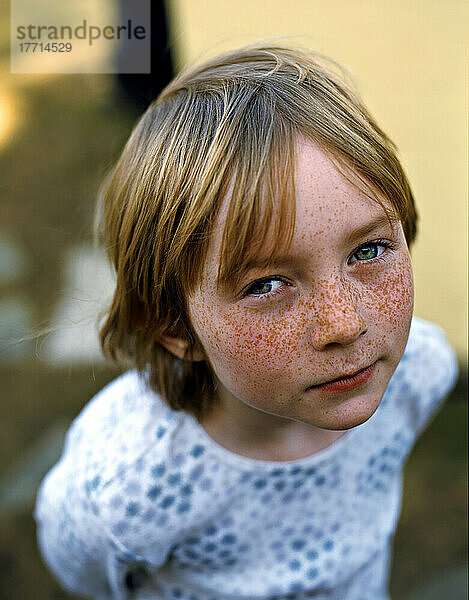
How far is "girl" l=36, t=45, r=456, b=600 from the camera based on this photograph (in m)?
0.62

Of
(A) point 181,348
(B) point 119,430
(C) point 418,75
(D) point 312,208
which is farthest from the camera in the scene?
(C) point 418,75

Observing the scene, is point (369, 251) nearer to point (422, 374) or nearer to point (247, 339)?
point (247, 339)

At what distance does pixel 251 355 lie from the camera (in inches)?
25.9

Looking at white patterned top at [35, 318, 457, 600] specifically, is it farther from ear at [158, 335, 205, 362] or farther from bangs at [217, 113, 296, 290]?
bangs at [217, 113, 296, 290]

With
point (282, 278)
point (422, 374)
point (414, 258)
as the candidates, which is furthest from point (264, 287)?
point (414, 258)

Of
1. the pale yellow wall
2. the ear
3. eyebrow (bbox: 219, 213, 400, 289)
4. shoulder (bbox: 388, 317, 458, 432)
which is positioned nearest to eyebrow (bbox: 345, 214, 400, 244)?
eyebrow (bbox: 219, 213, 400, 289)

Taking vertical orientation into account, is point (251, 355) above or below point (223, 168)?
below

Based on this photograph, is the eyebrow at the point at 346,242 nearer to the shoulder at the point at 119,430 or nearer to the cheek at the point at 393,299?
the cheek at the point at 393,299

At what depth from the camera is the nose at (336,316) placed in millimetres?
614

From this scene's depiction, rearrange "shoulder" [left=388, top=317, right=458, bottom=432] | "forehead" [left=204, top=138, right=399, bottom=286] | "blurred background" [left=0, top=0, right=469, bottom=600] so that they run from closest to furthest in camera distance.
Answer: "forehead" [left=204, top=138, right=399, bottom=286], "shoulder" [left=388, top=317, right=458, bottom=432], "blurred background" [left=0, top=0, right=469, bottom=600]

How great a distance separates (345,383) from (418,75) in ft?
4.19

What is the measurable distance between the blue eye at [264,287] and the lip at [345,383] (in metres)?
0.11

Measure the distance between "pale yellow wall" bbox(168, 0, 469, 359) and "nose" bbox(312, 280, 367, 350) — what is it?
913mm

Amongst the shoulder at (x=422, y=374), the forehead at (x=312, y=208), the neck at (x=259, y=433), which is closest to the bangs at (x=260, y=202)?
the forehead at (x=312, y=208)
